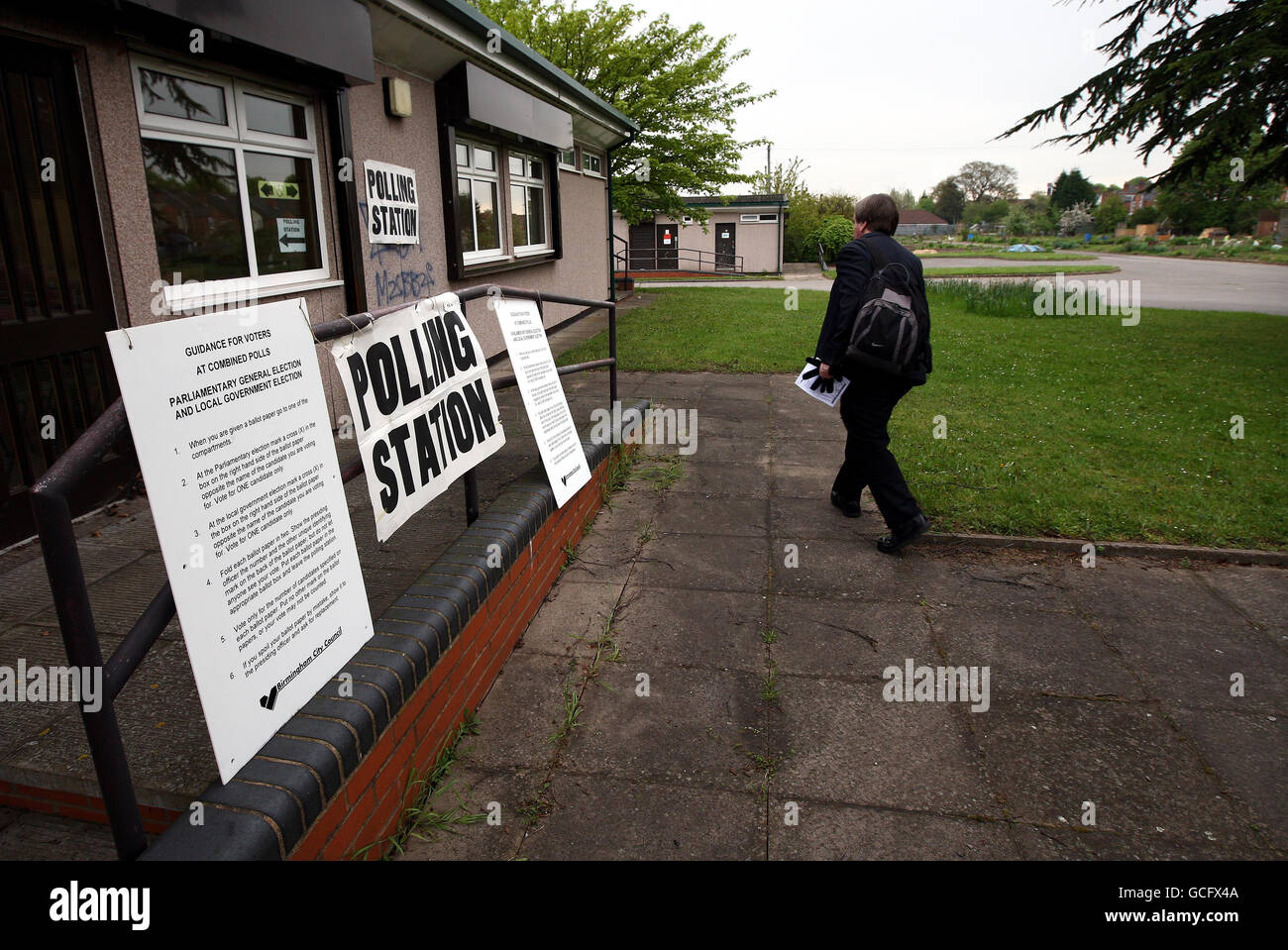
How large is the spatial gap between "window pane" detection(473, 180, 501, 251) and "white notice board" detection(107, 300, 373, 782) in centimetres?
832

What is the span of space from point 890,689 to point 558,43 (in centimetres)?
1946

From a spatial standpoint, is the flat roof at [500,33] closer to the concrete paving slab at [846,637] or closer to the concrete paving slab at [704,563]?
the concrete paving slab at [704,563]

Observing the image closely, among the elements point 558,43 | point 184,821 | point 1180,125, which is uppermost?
point 558,43

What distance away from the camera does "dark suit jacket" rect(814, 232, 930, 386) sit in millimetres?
4242

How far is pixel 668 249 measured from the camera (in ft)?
129

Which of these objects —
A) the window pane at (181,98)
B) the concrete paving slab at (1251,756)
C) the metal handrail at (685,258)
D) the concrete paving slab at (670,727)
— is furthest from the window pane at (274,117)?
the metal handrail at (685,258)

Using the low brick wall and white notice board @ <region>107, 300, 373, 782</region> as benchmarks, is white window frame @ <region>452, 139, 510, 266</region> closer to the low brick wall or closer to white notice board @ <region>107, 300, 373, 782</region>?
the low brick wall

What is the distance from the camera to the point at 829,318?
439 cm

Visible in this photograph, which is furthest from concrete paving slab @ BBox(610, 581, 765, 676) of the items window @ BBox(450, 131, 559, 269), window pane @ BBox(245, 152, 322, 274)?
window @ BBox(450, 131, 559, 269)

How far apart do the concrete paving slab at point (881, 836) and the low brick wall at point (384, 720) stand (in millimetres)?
1135

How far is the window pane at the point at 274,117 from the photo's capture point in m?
5.48
